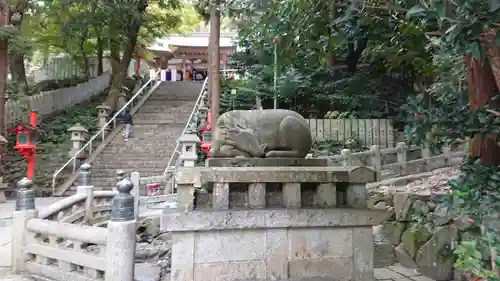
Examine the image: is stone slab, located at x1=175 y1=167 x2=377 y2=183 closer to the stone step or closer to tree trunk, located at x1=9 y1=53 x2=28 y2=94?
the stone step

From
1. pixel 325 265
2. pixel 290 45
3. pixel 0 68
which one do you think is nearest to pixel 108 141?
pixel 0 68

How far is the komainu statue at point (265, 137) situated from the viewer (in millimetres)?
4168

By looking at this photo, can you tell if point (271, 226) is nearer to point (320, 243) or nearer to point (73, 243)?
point (320, 243)

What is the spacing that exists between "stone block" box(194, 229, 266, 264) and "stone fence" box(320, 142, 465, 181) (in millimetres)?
5703

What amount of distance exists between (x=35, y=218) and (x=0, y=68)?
30.1 feet

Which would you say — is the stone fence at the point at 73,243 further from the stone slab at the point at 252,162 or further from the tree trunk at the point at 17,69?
the tree trunk at the point at 17,69

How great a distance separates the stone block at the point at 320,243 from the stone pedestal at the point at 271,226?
0.03 ft

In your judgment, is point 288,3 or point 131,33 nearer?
point 288,3

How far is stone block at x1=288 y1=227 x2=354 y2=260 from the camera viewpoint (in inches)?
147

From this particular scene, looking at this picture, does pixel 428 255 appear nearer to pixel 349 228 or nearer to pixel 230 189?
pixel 349 228

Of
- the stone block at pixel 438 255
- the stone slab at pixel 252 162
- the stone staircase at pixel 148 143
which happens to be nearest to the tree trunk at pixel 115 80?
the stone staircase at pixel 148 143

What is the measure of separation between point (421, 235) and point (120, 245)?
11.5 ft

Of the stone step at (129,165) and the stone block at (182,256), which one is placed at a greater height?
the stone step at (129,165)

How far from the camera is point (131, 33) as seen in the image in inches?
694
